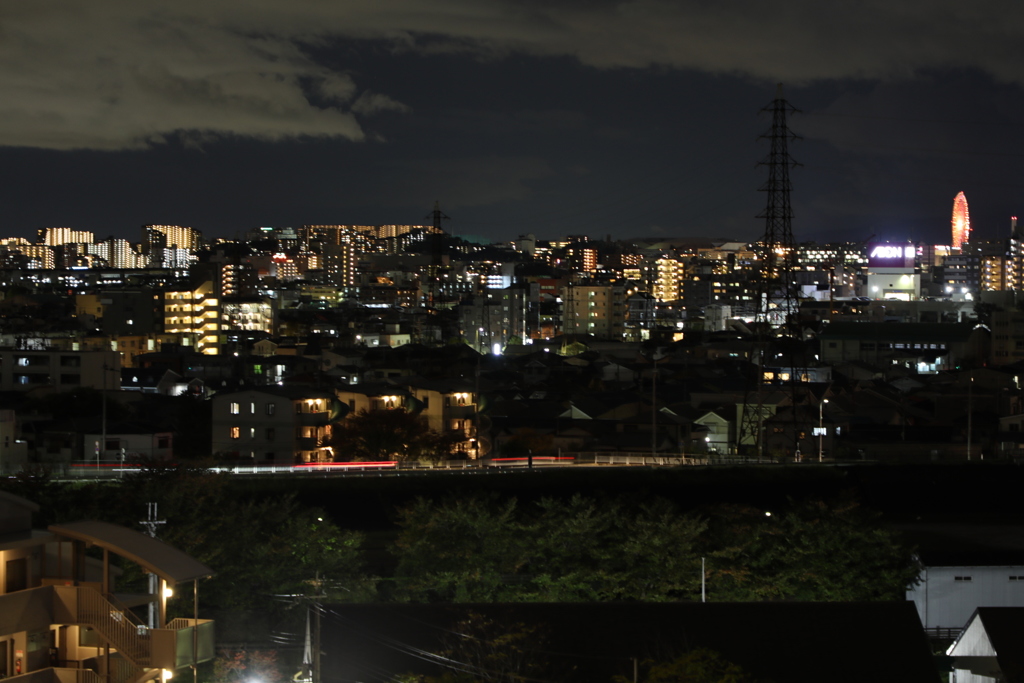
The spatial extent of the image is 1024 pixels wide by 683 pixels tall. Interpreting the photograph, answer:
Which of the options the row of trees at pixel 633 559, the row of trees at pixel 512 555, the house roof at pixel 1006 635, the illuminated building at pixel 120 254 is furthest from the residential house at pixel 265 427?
the illuminated building at pixel 120 254

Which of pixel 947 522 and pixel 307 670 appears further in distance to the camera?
pixel 947 522

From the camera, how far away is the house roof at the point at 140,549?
346cm

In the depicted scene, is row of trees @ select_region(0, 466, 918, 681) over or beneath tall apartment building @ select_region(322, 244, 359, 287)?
beneath

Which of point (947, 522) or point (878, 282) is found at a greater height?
point (878, 282)

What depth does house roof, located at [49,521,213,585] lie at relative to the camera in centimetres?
346

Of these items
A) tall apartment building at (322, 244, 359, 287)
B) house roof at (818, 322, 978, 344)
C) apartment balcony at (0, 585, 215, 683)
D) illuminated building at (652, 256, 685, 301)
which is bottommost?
apartment balcony at (0, 585, 215, 683)

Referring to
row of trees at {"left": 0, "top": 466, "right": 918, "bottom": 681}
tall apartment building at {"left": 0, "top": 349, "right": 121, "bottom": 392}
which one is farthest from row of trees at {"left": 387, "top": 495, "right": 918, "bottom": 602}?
tall apartment building at {"left": 0, "top": 349, "right": 121, "bottom": 392}

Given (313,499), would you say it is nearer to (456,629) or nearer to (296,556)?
(296,556)

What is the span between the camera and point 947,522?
34.0 ft

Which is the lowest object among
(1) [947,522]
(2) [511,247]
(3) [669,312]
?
(1) [947,522]

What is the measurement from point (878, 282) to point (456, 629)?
129 feet

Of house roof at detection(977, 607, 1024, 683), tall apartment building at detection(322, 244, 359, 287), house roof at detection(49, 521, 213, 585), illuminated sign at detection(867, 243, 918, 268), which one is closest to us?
house roof at detection(49, 521, 213, 585)

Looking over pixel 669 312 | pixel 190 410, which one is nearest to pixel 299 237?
pixel 669 312

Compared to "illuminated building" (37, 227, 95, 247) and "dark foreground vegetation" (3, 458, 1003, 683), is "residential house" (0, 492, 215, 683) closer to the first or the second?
"dark foreground vegetation" (3, 458, 1003, 683)
